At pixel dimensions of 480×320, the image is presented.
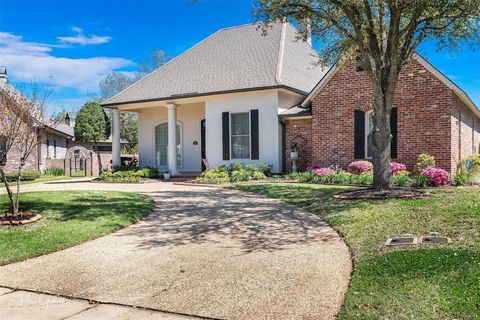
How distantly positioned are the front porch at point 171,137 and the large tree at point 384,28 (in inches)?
400

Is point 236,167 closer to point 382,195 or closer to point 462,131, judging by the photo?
point 382,195

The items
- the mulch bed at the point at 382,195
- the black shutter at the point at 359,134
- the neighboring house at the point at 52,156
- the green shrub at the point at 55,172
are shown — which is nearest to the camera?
the mulch bed at the point at 382,195

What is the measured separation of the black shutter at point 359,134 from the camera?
52.5ft

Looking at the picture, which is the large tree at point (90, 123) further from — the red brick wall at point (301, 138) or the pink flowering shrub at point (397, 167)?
the pink flowering shrub at point (397, 167)

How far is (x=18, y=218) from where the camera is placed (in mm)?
8078

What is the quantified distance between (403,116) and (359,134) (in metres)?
1.68

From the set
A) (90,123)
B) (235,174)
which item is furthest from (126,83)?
(235,174)

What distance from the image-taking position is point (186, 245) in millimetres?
6566

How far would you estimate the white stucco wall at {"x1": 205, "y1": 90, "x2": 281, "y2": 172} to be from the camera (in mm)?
17641

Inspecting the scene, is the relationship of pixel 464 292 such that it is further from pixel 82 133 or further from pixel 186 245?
pixel 82 133

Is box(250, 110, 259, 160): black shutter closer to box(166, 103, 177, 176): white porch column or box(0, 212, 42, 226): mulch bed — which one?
box(166, 103, 177, 176): white porch column

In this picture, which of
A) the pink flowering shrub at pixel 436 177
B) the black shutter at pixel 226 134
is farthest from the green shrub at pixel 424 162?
the black shutter at pixel 226 134

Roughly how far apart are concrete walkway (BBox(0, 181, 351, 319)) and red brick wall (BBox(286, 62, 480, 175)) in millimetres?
8205

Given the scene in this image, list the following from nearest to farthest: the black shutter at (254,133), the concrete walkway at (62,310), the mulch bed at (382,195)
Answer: the concrete walkway at (62,310)
the mulch bed at (382,195)
the black shutter at (254,133)
